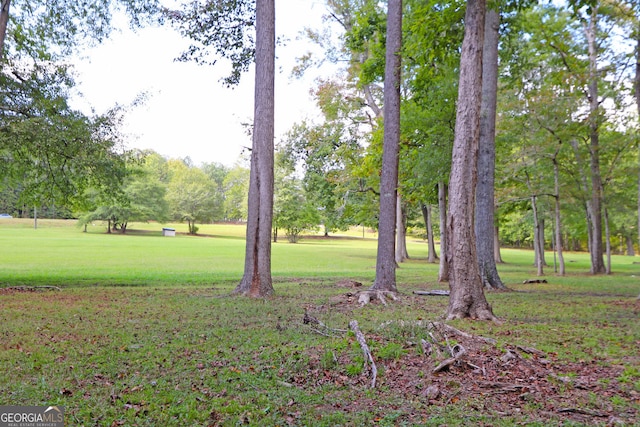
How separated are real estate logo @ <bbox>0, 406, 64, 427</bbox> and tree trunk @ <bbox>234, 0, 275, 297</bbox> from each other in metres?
7.59

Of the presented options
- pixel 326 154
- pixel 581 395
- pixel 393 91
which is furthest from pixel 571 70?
pixel 326 154

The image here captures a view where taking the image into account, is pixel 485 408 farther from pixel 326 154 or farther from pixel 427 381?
pixel 326 154

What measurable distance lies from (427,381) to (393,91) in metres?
9.27

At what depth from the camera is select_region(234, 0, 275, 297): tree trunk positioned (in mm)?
11562

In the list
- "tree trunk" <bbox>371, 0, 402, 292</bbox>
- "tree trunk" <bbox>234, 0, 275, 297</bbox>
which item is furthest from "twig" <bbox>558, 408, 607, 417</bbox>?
"tree trunk" <bbox>234, 0, 275, 297</bbox>

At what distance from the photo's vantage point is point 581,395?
4.28 metres

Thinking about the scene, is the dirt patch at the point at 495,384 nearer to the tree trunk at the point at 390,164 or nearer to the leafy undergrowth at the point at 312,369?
the leafy undergrowth at the point at 312,369

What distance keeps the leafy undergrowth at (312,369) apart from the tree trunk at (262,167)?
264 centimetres

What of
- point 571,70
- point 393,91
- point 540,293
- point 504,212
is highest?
point 571,70

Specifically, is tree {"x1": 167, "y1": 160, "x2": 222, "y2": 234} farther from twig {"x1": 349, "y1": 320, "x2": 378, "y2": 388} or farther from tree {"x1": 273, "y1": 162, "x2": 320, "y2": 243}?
twig {"x1": 349, "y1": 320, "x2": 378, "y2": 388}

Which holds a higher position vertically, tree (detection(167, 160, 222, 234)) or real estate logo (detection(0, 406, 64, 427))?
tree (detection(167, 160, 222, 234))

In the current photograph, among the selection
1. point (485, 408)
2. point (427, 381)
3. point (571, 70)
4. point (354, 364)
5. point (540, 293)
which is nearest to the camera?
point (485, 408)

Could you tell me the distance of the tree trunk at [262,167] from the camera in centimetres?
1156

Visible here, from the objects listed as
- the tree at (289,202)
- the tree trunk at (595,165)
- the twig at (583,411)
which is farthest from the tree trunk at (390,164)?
the tree at (289,202)
